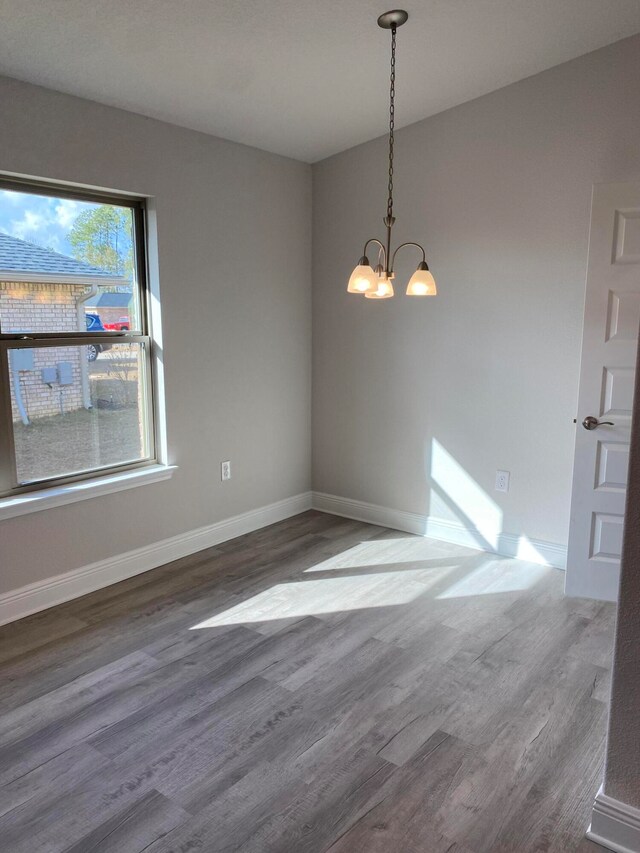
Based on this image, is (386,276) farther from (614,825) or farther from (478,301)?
(614,825)

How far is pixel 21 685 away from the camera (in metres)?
2.58

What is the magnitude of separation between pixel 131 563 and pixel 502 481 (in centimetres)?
224

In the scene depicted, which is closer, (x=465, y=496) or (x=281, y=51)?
(x=281, y=51)

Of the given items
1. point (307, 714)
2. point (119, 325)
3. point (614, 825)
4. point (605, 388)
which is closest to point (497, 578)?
point (605, 388)

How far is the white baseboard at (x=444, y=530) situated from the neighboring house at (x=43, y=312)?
6.75ft

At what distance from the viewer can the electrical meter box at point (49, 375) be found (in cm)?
317

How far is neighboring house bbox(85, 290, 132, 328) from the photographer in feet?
11.1

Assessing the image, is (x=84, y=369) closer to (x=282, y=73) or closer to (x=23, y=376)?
(x=23, y=376)

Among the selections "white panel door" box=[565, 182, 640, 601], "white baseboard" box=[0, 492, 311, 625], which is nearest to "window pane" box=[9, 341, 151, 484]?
"white baseboard" box=[0, 492, 311, 625]

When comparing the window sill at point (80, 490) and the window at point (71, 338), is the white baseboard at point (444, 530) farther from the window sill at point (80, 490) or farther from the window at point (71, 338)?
the window at point (71, 338)

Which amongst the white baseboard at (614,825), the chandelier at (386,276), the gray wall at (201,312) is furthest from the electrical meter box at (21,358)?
the white baseboard at (614,825)

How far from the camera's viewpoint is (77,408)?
132 inches

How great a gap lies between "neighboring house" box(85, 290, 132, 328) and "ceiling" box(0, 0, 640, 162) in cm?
95

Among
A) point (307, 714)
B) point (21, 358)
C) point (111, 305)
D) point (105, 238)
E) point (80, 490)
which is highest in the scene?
Result: point (105, 238)
